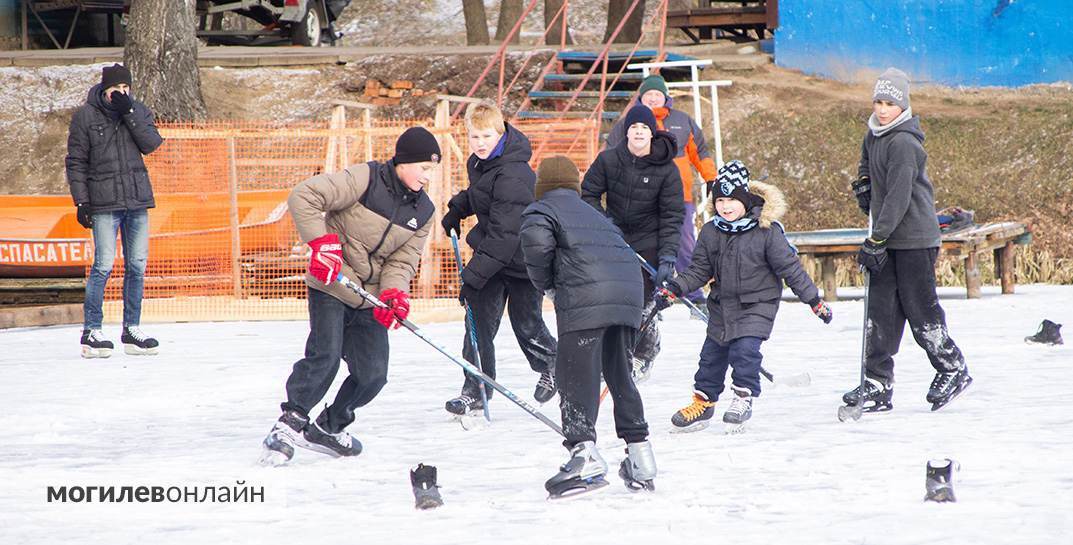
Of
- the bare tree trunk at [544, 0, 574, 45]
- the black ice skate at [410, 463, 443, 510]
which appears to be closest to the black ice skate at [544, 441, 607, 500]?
the black ice skate at [410, 463, 443, 510]

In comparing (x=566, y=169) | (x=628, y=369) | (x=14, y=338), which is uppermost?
(x=566, y=169)

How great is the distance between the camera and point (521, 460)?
6.73 metres

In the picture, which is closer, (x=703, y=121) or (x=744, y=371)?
(x=744, y=371)

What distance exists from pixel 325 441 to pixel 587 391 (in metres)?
1.41

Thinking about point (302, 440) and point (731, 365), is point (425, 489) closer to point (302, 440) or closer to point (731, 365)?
point (302, 440)

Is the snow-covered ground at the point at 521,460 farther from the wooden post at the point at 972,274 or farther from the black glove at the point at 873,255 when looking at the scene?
the wooden post at the point at 972,274

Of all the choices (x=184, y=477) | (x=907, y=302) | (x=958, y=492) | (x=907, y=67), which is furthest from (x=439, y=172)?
(x=907, y=67)

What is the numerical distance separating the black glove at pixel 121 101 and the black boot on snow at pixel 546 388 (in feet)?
12.7

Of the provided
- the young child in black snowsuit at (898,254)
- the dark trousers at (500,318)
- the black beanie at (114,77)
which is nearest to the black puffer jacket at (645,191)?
the dark trousers at (500,318)

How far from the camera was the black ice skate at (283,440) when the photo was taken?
21.8ft

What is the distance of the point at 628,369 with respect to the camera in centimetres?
618

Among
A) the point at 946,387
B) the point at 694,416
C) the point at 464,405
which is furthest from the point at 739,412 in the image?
the point at 464,405

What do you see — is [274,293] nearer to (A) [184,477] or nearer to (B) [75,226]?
(B) [75,226]

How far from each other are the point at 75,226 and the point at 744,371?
10425mm
